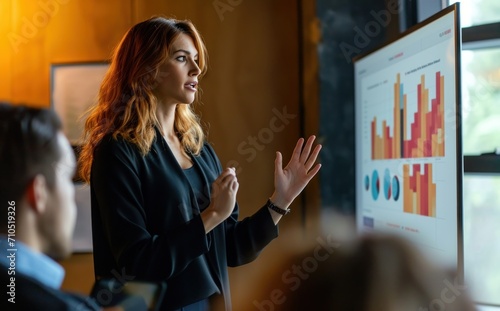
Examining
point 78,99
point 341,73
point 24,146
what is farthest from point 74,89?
point 24,146

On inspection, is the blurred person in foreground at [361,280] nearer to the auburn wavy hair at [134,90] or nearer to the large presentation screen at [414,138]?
the large presentation screen at [414,138]

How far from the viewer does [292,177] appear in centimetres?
176

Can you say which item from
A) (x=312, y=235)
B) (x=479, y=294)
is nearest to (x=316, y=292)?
(x=312, y=235)

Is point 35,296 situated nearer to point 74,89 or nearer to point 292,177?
point 292,177

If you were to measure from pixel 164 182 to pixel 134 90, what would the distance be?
264 millimetres

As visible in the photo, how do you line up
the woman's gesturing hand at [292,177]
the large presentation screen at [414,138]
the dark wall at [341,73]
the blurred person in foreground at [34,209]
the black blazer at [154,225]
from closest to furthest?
the blurred person in foreground at [34,209]
the black blazer at [154,225]
the woman's gesturing hand at [292,177]
the large presentation screen at [414,138]
the dark wall at [341,73]

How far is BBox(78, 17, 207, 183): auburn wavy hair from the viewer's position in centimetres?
156

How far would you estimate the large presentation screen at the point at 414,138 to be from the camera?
1.90 metres

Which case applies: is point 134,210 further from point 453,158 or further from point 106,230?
point 453,158

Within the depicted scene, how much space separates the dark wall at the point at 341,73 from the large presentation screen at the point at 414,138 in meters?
0.13

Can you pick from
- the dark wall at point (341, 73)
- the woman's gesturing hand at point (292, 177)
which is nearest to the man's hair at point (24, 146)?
the woman's gesturing hand at point (292, 177)

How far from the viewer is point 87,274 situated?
305 centimetres

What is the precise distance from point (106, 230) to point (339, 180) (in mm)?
1617

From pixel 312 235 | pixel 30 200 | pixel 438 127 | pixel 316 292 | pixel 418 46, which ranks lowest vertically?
pixel 316 292
